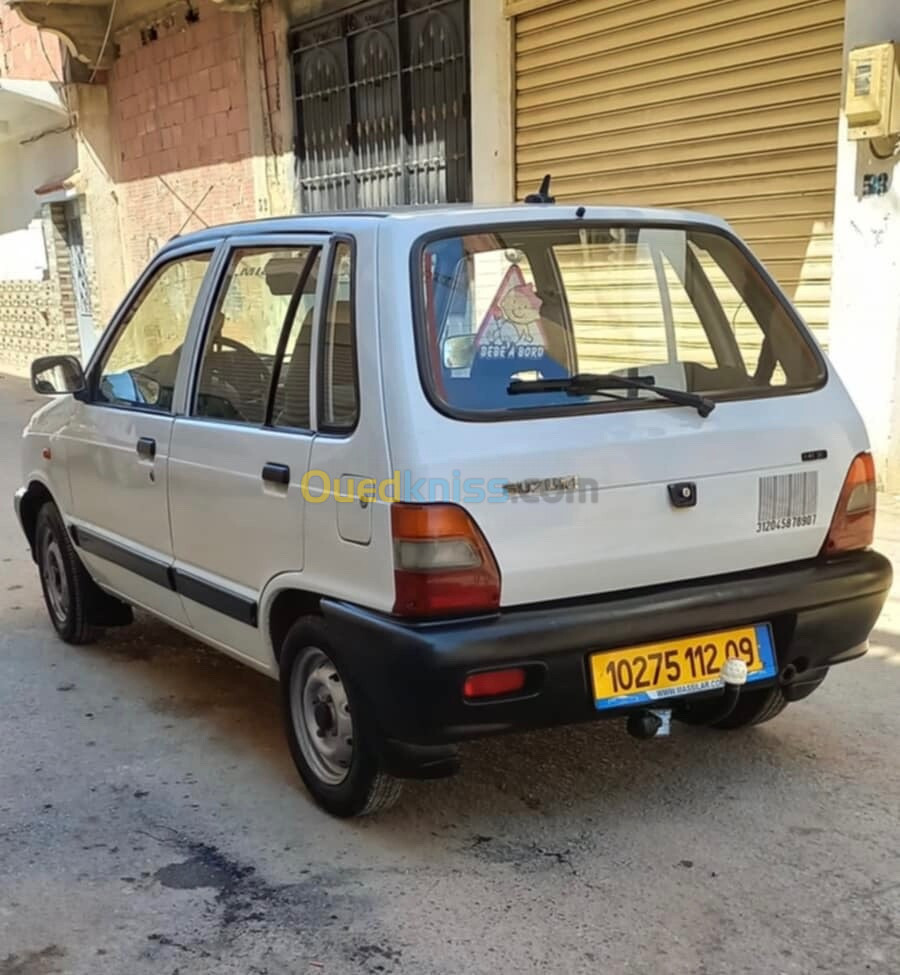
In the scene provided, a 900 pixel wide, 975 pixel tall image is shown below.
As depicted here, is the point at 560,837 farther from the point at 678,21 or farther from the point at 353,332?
the point at 678,21

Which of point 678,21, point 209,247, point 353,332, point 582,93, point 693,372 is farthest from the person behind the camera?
point 582,93

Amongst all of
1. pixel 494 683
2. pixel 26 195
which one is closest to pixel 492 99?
pixel 494 683

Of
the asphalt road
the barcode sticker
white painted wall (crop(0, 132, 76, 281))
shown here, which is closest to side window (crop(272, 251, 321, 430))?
the asphalt road

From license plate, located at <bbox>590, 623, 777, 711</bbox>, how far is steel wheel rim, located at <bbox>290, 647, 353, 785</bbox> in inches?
29.8

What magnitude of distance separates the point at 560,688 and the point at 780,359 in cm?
128

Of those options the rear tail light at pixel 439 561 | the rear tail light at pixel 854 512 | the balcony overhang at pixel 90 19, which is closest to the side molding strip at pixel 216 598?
the rear tail light at pixel 439 561

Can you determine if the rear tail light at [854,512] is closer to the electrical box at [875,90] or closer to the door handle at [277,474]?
the door handle at [277,474]

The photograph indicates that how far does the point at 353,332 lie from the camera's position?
2924 mm

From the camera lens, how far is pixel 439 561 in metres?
2.65

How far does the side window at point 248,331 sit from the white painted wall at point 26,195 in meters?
14.9

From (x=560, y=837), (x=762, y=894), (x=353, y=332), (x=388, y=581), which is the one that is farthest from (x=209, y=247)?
(x=762, y=894)

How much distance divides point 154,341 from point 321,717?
175 centimetres

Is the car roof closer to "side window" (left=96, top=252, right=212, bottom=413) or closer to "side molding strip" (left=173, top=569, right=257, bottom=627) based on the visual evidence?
"side window" (left=96, top=252, right=212, bottom=413)

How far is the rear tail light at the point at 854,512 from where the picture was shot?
10.3ft
